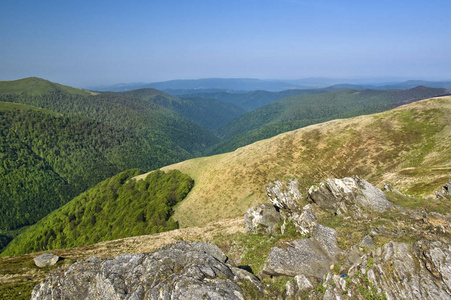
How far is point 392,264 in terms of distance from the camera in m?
16.1

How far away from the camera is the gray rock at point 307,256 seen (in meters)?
20.8

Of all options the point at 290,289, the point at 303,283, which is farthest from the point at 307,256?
the point at 290,289

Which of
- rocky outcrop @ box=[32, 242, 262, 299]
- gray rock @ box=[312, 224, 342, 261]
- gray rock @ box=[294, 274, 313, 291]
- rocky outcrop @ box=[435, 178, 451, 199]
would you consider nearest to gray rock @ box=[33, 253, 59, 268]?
rocky outcrop @ box=[32, 242, 262, 299]

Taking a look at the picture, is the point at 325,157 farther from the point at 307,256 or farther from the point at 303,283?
the point at 303,283

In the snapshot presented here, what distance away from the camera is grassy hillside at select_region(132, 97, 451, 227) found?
7425cm

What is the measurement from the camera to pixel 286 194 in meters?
40.2

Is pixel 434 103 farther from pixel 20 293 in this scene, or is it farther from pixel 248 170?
Result: pixel 20 293

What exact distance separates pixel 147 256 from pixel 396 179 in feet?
168

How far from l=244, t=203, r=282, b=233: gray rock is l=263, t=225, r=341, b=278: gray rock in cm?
1232

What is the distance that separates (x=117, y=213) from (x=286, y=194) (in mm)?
98037

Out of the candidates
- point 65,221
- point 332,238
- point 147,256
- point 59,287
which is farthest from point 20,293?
point 65,221

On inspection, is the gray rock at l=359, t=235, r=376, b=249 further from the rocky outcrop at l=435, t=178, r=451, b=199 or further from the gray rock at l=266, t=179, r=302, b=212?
the rocky outcrop at l=435, t=178, r=451, b=199

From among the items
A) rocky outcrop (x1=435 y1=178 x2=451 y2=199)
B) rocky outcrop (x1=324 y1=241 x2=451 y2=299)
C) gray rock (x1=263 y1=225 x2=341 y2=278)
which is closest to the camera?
rocky outcrop (x1=324 y1=241 x2=451 y2=299)

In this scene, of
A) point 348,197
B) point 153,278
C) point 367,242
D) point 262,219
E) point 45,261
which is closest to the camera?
point 153,278
